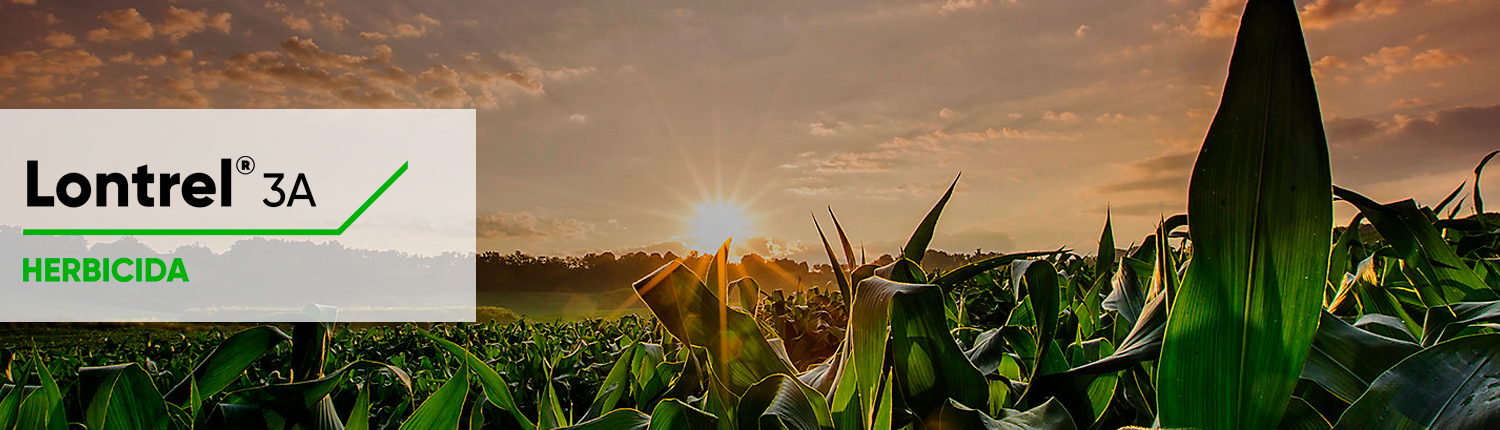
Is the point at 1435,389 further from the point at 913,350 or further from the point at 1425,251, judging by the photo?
the point at 1425,251

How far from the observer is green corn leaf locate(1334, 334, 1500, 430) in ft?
1.27

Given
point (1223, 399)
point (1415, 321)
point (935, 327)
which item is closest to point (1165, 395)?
point (1223, 399)

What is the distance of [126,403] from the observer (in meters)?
0.74

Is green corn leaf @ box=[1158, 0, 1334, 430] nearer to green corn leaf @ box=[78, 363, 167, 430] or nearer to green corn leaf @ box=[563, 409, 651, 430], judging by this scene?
green corn leaf @ box=[563, 409, 651, 430]

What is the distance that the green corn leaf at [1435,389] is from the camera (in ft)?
1.27

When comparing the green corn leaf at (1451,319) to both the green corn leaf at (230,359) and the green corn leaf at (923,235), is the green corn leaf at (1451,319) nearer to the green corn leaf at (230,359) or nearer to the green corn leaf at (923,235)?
the green corn leaf at (923,235)

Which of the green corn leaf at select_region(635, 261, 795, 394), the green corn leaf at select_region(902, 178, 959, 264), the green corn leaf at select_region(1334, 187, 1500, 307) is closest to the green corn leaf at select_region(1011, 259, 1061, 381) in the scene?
the green corn leaf at select_region(902, 178, 959, 264)

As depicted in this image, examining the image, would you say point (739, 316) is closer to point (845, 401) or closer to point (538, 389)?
point (845, 401)

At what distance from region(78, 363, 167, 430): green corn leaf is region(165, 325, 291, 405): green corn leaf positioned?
0.11 m

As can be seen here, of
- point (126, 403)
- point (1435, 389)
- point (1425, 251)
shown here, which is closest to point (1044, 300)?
point (1435, 389)

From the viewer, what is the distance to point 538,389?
1.37m

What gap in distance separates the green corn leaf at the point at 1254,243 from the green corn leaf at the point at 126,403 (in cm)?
88

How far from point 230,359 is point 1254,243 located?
993mm

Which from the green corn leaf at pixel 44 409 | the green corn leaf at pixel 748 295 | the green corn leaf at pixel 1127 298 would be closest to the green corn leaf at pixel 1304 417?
the green corn leaf at pixel 1127 298
